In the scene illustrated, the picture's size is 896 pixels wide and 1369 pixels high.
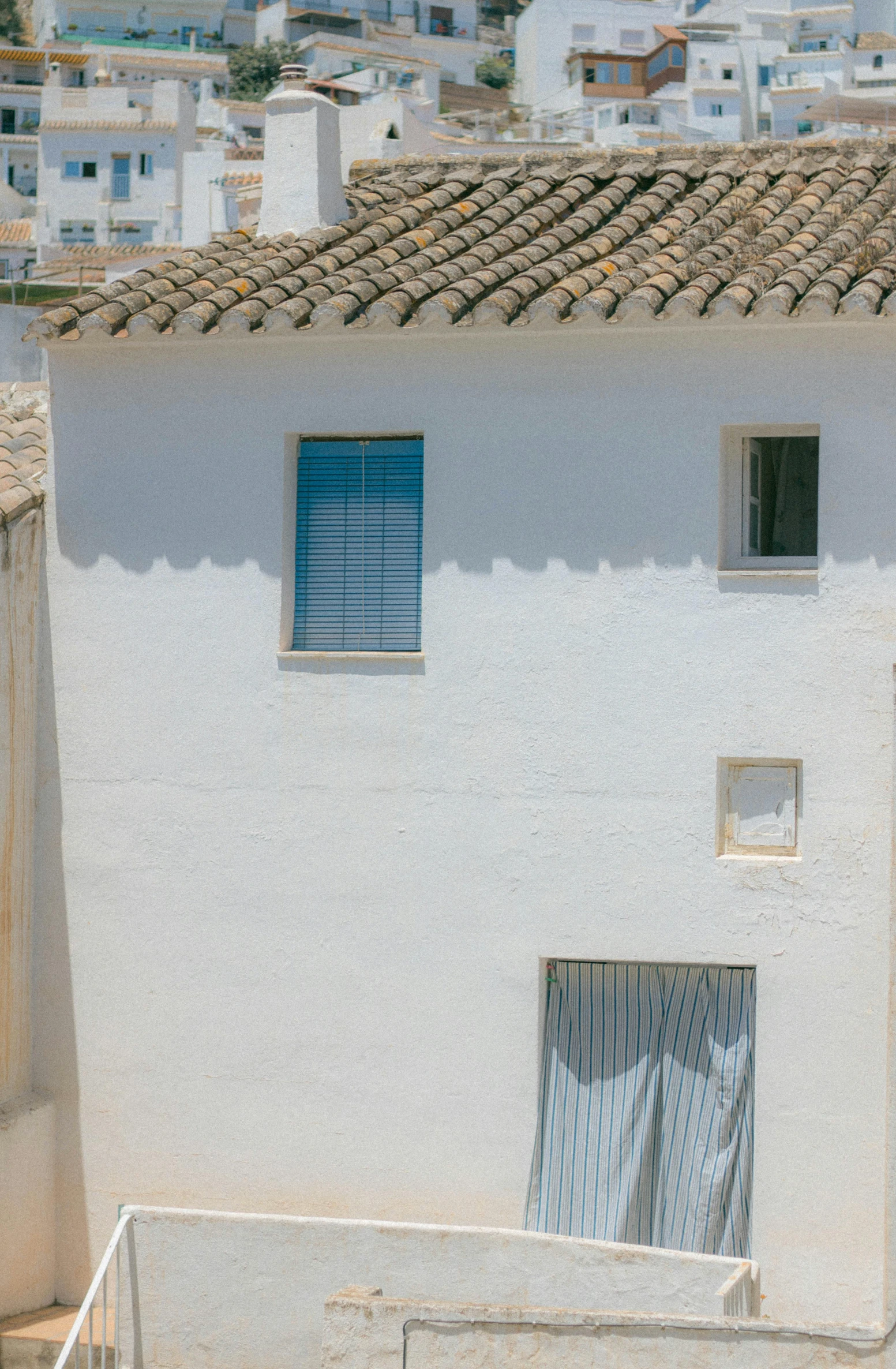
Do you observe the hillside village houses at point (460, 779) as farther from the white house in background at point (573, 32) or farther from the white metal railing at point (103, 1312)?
the white house in background at point (573, 32)

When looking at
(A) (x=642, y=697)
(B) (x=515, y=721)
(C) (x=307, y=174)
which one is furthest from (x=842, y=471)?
(C) (x=307, y=174)

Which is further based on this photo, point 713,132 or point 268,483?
point 713,132

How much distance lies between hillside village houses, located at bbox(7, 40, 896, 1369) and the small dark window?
41 millimetres

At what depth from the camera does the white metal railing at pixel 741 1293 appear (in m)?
10.4

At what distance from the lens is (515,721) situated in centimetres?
1211

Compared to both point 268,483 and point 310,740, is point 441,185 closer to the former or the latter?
point 268,483

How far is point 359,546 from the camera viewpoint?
41.7ft

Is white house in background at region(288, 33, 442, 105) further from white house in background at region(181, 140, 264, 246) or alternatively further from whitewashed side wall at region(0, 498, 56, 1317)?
whitewashed side wall at region(0, 498, 56, 1317)

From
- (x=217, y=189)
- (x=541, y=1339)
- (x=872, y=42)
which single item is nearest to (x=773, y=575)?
(x=541, y=1339)

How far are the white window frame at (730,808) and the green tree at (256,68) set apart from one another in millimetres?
75779

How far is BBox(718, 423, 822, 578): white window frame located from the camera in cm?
1182

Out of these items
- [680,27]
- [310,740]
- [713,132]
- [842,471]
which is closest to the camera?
[842,471]

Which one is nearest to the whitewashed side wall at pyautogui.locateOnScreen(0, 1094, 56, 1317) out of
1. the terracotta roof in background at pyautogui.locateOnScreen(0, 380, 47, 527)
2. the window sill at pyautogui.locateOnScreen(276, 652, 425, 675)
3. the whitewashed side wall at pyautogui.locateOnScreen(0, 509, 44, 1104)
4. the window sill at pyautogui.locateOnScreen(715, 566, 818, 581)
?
the whitewashed side wall at pyautogui.locateOnScreen(0, 509, 44, 1104)

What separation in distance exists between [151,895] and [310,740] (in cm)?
169
